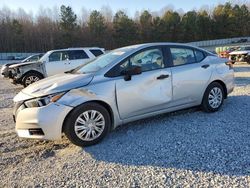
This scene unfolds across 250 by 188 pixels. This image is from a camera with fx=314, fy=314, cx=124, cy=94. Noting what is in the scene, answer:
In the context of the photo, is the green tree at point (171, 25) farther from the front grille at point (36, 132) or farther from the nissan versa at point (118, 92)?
the front grille at point (36, 132)

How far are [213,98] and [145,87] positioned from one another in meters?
1.80

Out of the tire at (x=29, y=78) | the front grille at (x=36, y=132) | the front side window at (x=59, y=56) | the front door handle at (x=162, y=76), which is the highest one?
the front side window at (x=59, y=56)

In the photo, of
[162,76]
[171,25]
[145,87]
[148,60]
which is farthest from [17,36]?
[145,87]

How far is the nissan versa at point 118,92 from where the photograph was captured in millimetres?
4738

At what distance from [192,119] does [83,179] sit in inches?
114

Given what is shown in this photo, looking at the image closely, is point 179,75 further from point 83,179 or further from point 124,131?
point 83,179

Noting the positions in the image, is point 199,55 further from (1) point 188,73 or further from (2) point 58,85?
(2) point 58,85

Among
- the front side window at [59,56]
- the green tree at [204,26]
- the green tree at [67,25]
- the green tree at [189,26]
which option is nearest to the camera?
the front side window at [59,56]

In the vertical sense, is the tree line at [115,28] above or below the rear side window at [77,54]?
above

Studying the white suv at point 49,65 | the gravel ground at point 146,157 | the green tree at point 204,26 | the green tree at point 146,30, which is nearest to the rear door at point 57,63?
the white suv at point 49,65

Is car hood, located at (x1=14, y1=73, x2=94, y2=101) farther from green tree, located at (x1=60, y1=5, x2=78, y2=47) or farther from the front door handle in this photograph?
green tree, located at (x1=60, y1=5, x2=78, y2=47)

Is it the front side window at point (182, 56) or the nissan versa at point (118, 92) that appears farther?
the front side window at point (182, 56)

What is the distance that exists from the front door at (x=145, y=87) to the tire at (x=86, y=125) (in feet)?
1.21

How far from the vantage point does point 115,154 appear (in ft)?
14.9
